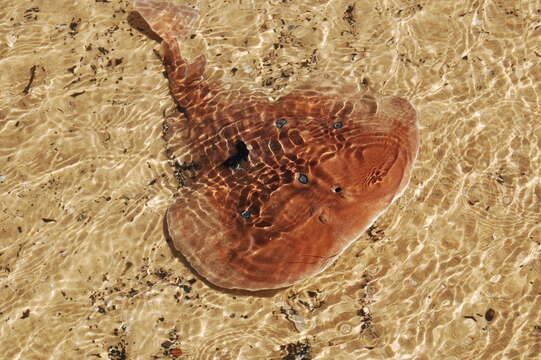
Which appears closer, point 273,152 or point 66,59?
point 273,152

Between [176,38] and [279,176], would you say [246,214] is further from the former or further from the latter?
[176,38]

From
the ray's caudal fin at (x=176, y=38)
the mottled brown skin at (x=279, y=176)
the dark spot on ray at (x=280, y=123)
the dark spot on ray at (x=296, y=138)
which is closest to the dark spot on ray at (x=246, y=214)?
the mottled brown skin at (x=279, y=176)

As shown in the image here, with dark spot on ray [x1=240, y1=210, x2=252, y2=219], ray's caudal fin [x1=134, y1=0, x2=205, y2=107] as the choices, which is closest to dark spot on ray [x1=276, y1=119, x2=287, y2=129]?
dark spot on ray [x1=240, y1=210, x2=252, y2=219]

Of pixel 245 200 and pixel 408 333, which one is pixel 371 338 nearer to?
A: pixel 408 333

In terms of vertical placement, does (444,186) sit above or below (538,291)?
above

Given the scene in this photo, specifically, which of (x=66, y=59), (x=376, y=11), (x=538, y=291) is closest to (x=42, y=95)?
(x=66, y=59)

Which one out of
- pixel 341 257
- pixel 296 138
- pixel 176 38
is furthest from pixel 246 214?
pixel 176 38

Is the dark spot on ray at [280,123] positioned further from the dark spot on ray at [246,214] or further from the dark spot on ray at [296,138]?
the dark spot on ray at [246,214]
